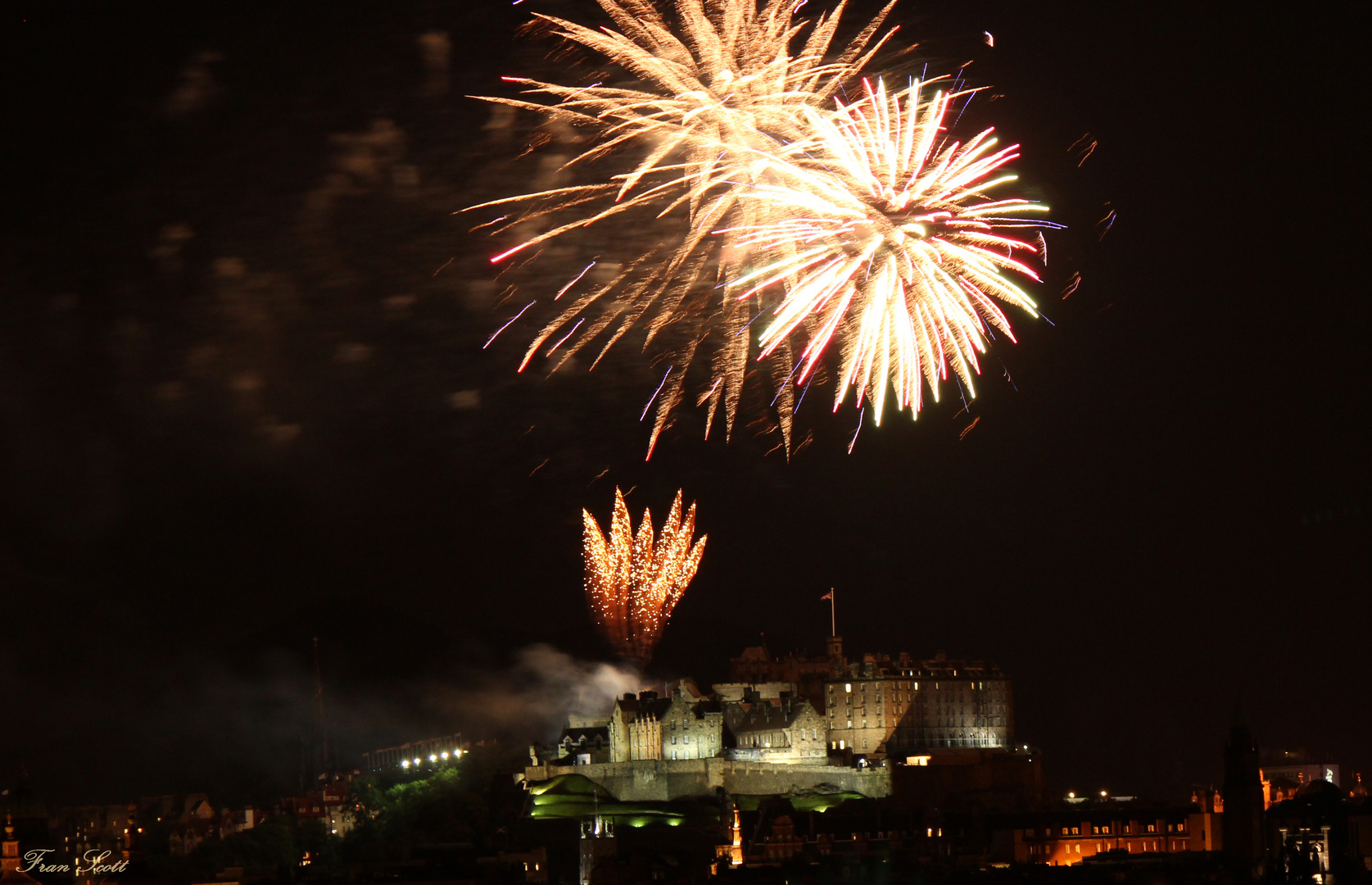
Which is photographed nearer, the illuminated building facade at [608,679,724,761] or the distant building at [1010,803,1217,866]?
the distant building at [1010,803,1217,866]

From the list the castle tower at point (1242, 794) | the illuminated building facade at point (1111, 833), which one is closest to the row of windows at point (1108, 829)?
the illuminated building facade at point (1111, 833)

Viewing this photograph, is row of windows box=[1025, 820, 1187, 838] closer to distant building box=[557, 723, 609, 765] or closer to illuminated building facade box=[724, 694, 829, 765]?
illuminated building facade box=[724, 694, 829, 765]

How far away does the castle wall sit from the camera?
3110 inches

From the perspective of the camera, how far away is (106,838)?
95875 mm

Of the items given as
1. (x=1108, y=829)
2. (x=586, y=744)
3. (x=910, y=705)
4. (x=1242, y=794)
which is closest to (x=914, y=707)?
(x=910, y=705)

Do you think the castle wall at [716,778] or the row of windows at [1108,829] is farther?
the castle wall at [716,778]

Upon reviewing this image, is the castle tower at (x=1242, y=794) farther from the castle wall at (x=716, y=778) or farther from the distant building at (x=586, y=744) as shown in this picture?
the distant building at (x=586, y=744)

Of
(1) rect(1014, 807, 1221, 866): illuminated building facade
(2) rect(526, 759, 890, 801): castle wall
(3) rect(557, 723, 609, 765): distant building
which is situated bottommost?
(1) rect(1014, 807, 1221, 866): illuminated building facade

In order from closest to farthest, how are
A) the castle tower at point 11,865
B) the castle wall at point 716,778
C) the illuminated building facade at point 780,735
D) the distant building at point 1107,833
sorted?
the castle tower at point 11,865 → the distant building at point 1107,833 → the castle wall at point 716,778 → the illuminated building facade at point 780,735

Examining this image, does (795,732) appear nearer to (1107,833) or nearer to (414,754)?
(1107,833)

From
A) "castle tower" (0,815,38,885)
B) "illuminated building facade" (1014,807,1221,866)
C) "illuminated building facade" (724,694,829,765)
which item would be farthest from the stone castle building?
"castle tower" (0,815,38,885)

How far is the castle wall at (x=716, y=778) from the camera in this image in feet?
259

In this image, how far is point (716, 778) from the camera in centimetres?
7894

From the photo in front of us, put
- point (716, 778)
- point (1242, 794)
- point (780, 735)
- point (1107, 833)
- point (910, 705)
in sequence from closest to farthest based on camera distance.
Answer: point (1242, 794)
point (1107, 833)
point (716, 778)
point (780, 735)
point (910, 705)
